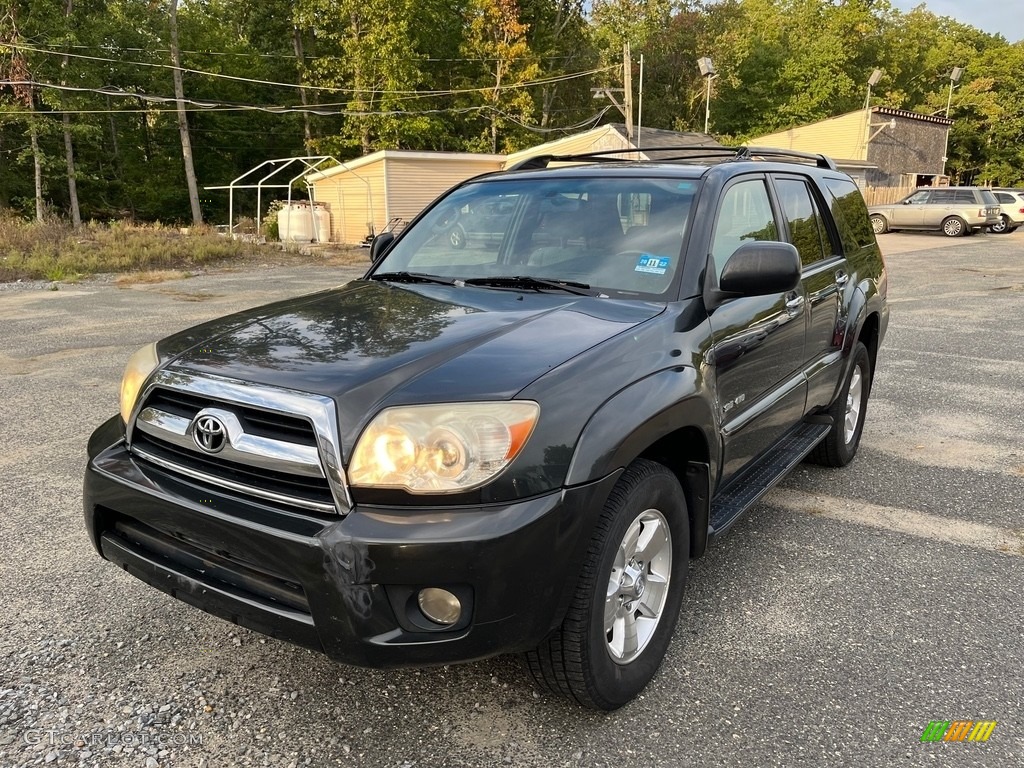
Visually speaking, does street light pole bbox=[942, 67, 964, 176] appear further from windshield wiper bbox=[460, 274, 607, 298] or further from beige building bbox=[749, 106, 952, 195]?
windshield wiper bbox=[460, 274, 607, 298]

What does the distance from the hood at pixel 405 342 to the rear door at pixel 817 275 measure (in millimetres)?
1455

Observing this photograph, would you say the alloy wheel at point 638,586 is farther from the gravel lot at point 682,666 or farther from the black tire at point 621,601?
the gravel lot at point 682,666

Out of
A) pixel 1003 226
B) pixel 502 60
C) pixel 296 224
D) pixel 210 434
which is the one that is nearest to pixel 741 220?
pixel 210 434

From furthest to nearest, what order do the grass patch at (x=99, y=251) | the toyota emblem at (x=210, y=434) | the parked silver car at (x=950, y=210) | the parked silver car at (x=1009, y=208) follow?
the parked silver car at (x=1009, y=208), the parked silver car at (x=950, y=210), the grass patch at (x=99, y=251), the toyota emblem at (x=210, y=434)

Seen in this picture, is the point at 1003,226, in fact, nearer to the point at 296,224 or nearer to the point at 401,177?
the point at 401,177

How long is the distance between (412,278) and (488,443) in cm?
163

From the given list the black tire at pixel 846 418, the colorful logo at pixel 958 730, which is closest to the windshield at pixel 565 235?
the colorful logo at pixel 958 730

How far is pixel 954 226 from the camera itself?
26.2 m

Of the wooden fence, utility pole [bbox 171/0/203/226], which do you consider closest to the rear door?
utility pole [bbox 171/0/203/226]

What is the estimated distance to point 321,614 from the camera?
1.96 m

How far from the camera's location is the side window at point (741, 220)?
3.08m

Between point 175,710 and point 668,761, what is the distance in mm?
1588

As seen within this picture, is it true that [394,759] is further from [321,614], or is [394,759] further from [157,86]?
[157,86]

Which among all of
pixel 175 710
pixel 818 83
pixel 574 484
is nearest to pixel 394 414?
pixel 574 484
